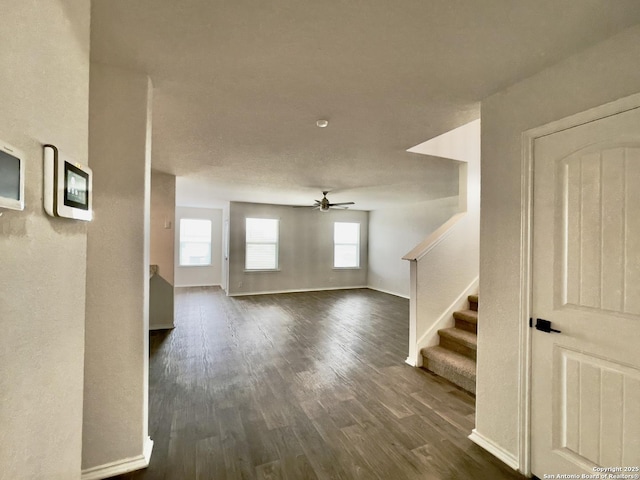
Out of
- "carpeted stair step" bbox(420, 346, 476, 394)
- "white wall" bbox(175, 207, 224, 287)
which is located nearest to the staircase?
"carpeted stair step" bbox(420, 346, 476, 394)

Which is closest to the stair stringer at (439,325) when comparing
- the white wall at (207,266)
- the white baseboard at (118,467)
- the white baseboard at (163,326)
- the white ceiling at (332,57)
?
the white ceiling at (332,57)

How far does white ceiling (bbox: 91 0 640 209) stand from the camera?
1196 millimetres

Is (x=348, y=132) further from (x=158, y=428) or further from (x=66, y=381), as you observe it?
(x=158, y=428)

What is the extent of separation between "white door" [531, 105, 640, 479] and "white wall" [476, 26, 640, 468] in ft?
0.37

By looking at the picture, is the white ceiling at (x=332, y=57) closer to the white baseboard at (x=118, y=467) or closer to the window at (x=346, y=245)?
the white baseboard at (x=118, y=467)

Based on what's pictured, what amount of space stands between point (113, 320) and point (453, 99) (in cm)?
255

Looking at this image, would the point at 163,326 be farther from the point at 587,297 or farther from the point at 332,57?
the point at 587,297

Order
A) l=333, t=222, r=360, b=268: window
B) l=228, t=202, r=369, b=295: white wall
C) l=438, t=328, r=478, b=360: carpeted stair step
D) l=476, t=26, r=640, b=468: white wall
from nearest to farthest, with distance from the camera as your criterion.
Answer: l=476, t=26, r=640, b=468: white wall < l=438, t=328, r=478, b=360: carpeted stair step < l=228, t=202, r=369, b=295: white wall < l=333, t=222, r=360, b=268: window

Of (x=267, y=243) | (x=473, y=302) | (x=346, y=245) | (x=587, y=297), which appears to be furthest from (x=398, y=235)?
(x=587, y=297)

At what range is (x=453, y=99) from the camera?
6.34 feet

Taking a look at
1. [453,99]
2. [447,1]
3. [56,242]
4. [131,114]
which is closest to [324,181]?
[453,99]

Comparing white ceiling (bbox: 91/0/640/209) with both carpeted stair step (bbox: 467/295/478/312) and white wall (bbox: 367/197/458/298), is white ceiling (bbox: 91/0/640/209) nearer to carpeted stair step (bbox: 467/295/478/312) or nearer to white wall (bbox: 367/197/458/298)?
carpeted stair step (bbox: 467/295/478/312)

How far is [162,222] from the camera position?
14.0 feet

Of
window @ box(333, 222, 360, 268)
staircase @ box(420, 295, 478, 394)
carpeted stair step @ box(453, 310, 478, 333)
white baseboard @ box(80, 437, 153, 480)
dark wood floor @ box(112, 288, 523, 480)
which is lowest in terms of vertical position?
dark wood floor @ box(112, 288, 523, 480)
